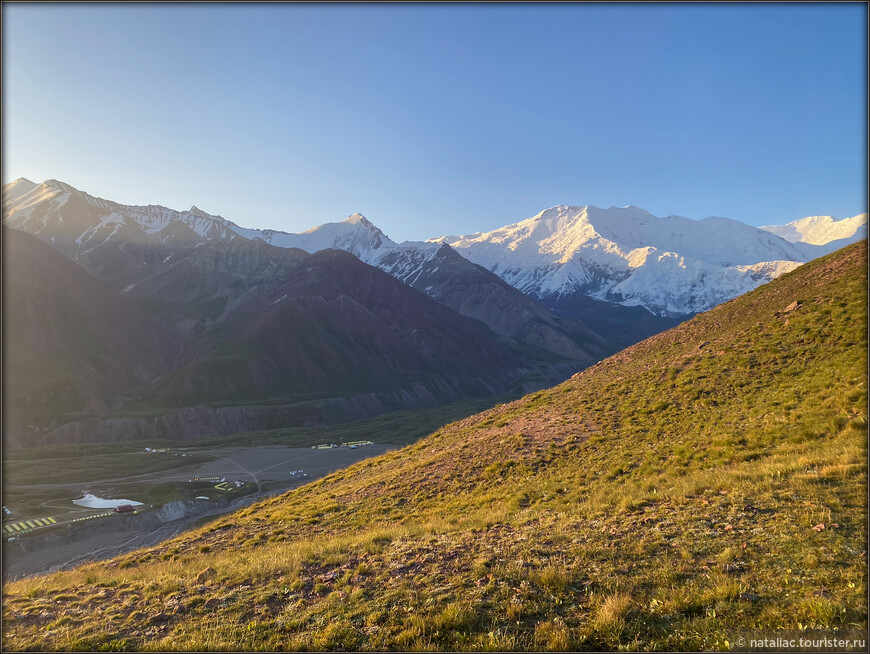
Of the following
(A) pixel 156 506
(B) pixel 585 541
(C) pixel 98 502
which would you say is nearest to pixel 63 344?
(C) pixel 98 502

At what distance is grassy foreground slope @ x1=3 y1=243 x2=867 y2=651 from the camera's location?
880cm

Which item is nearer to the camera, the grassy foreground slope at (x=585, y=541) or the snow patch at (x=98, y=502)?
the grassy foreground slope at (x=585, y=541)

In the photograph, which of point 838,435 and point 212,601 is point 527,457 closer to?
point 838,435

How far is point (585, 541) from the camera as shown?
40.9ft

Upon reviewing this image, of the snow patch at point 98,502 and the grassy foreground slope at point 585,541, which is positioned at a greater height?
the grassy foreground slope at point 585,541

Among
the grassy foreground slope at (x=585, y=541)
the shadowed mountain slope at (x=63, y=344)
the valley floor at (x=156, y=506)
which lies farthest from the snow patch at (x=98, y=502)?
the grassy foreground slope at (x=585, y=541)

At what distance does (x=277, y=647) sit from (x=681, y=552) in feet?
30.0

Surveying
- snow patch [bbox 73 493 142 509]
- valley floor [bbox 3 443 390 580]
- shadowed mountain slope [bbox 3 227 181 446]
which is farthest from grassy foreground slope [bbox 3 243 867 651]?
shadowed mountain slope [bbox 3 227 181 446]

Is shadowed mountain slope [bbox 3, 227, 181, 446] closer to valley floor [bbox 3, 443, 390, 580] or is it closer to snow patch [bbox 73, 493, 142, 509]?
valley floor [bbox 3, 443, 390, 580]

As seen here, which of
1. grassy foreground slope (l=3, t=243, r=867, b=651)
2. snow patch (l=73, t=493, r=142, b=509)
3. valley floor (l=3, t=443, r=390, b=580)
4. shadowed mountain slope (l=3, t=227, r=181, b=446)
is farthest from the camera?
shadowed mountain slope (l=3, t=227, r=181, b=446)

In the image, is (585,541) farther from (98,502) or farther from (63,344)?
(63,344)

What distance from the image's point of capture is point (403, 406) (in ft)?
621

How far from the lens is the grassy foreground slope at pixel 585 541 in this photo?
8797mm

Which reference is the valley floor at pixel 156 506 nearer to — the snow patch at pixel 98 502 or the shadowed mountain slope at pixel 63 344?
the snow patch at pixel 98 502
